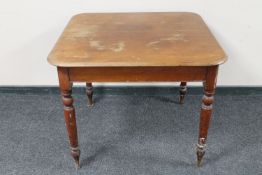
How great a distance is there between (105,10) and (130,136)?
0.76 metres

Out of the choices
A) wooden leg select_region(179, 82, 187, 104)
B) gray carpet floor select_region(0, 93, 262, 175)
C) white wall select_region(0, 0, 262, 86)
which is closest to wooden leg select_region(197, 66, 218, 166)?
gray carpet floor select_region(0, 93, 262, 175)

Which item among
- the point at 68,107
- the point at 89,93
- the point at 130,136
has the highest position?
the point at 68,107

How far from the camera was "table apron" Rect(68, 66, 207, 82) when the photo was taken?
1180 millimetres

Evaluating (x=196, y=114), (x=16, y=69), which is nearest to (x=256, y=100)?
(x=196, y=114)

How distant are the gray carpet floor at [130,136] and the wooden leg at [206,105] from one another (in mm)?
144

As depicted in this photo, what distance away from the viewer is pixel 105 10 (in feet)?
5.89

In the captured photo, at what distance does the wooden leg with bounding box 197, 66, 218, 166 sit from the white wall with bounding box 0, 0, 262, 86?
0.72 meters

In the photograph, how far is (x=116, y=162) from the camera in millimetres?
1550

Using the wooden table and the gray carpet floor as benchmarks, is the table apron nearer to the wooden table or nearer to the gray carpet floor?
the wooden table

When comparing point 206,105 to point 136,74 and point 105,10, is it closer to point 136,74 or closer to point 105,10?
point 136,74

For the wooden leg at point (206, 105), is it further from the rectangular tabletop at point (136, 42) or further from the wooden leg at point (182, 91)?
the wooden leg at point (182, 91)

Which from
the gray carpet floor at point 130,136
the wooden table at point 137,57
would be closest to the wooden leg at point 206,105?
the wooden table at point 137,57

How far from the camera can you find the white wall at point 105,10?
177 centimetres

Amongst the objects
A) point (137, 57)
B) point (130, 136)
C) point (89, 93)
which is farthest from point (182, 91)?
point (137, 57)
